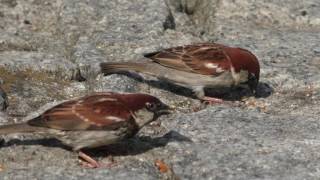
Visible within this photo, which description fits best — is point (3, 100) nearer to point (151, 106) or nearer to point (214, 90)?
point (151, 106)

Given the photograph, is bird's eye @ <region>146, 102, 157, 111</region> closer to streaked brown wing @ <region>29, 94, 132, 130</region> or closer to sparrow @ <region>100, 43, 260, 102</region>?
streaked brown wing @ <region>29, 94, 132, 130</region>

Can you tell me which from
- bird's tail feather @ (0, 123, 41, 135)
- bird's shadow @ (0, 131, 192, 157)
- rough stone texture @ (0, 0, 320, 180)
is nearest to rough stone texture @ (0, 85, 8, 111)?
rough stone texture @ (0, 0, 320, 180)

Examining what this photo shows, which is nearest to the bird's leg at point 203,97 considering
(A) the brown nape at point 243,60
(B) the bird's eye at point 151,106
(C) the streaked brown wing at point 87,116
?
(A) the brown nape at point 243,60

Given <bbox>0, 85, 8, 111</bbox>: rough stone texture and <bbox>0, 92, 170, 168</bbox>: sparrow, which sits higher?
<bbox>0, 92, 170, 168</bbox>: sparrow

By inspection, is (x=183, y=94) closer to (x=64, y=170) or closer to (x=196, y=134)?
(x=196, y=134)

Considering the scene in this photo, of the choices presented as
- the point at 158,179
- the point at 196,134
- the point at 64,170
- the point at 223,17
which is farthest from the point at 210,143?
the point at 223,17

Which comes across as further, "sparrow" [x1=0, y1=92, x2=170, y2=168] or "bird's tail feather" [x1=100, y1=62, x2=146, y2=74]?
"bird's tail feather" [x1=100, y1=62, x2=146, y2=74]
